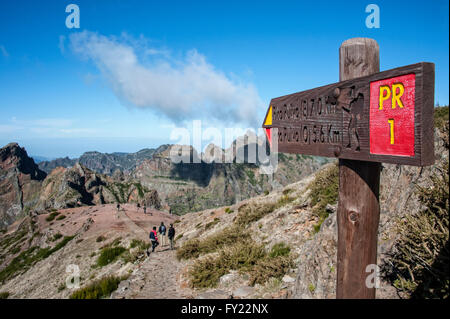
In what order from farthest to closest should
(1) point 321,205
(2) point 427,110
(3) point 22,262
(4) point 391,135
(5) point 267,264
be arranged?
(3) point 22,262 < (1) point 321,205 < (5) point 267,264 < (4) point 391,135 < (2) point 427,110

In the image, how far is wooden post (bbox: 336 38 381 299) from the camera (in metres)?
2.61

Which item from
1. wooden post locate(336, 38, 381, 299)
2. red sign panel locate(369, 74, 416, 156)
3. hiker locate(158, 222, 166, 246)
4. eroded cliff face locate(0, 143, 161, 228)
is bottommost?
eroded cliff face locate(0, 143, 161, 228)

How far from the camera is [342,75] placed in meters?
2.90

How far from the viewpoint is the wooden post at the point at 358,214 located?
2613 mm

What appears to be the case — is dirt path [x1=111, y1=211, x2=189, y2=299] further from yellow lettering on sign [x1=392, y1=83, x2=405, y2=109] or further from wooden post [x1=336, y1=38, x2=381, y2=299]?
yellow lettering on sign [x1=392, y1=83, x2=405, y2=109]

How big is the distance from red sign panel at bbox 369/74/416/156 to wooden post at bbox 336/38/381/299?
1.42 ft

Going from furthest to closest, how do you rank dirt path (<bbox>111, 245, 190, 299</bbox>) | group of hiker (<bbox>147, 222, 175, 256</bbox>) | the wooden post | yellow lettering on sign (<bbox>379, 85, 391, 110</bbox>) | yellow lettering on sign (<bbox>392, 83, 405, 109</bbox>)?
group of hiker (<bbox>147, 222, 175, 256</bbox>) → dirt path (<bbox>111, 245, 190, 299</bbox>) → the wooden post → yellow lettering on sign (<bbox>379, 85, 391, 110</bbox>) → yellow lettering on sign (<bbox>392, 83, 405, 109</bbox>)

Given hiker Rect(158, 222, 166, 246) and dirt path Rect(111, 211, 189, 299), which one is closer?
dirt path Rect(111, 211, 189, 299)

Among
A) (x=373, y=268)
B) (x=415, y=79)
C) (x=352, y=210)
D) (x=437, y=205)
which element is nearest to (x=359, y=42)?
(x=415, y=79)

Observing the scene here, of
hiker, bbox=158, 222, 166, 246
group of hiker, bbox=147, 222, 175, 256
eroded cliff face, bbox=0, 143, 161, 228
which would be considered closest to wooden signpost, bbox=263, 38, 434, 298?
group of hiker, bbox=147, 222, 175, 256

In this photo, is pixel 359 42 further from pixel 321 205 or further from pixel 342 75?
pixel 321 205

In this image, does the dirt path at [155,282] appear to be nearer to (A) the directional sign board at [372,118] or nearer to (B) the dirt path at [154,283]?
(B) the dirt path at [154,283]

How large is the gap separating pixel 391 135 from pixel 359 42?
125cm

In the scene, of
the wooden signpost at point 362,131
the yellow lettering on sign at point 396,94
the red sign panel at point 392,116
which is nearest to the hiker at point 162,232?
the wooden signpost at point 362,131
